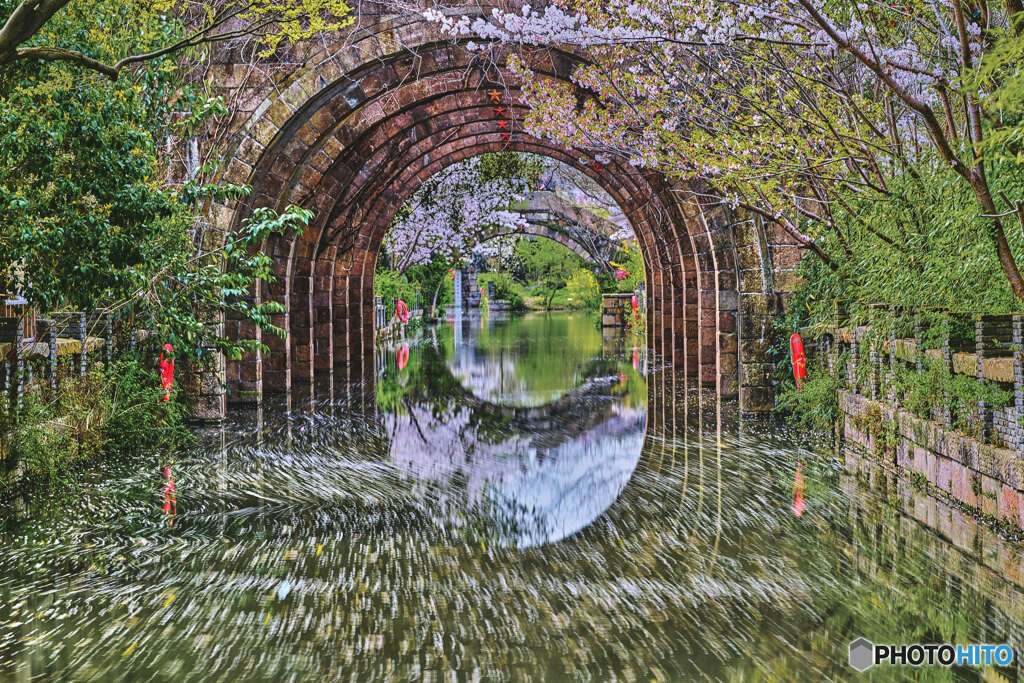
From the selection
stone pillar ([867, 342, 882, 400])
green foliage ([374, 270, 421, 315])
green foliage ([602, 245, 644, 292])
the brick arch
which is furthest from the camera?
the brick arch

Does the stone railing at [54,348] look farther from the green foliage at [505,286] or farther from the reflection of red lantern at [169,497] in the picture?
the green foliage at [505,286]

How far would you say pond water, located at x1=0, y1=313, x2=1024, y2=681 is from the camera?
2.85 meters

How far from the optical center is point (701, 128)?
8.16 metres

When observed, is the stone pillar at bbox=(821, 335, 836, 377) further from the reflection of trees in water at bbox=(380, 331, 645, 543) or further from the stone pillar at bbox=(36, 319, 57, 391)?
the stone pillar at bbox=(36, 319, 57, 391)

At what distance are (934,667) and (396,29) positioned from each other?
7310 mm

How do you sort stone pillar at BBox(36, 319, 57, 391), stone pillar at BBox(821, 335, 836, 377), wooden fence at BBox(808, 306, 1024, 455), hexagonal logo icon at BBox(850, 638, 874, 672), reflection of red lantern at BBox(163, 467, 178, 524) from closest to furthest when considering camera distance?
hexagonal logo icon at BBox(850, 638, 874, 672) → wooden fence at BBox(808, 306, 1024, 455) → reflection of red lantern at BBox(163, 467, 178, 524) → stone pillar at BBox(36, 319, 57, 391) → stone pillar at BBox(821, 335, 836, 377)

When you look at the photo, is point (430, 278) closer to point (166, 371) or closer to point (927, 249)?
point (166, 371)

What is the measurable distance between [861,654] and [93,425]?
18.3 ft

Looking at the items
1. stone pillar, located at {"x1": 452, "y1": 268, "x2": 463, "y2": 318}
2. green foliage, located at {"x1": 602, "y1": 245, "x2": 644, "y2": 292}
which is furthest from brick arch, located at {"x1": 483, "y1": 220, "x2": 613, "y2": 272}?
stone pillar, located at {"x1": 452, "y1": 268, "x2": 463, "y2": 318}

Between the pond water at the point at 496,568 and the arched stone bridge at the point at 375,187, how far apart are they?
A: 8.79 feet

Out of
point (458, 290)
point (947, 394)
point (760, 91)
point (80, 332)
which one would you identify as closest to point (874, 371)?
point (947, 394)

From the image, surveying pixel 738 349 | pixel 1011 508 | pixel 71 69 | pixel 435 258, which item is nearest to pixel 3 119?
pixel 71 69

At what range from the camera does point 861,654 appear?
2.82 m

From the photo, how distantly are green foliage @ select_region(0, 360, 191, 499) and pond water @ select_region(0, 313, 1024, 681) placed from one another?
0.36m
